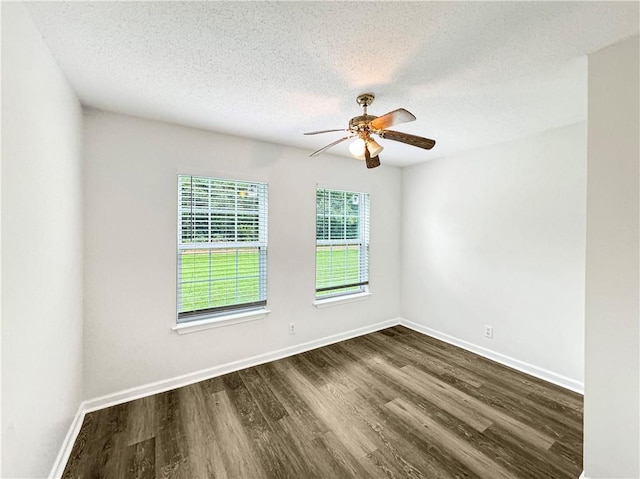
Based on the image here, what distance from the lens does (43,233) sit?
1.41 meters

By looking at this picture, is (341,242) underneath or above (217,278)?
above

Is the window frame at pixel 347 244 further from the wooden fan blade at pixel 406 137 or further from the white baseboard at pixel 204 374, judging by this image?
the wooden fan blade at pixel 406 137

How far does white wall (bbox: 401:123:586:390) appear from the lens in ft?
8.34

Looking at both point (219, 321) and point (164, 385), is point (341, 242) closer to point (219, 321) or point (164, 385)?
point (219, 321)

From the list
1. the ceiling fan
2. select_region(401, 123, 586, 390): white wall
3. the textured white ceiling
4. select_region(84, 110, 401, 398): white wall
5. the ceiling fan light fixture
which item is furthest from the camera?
select_region(401, 123, 586, 390): white wall

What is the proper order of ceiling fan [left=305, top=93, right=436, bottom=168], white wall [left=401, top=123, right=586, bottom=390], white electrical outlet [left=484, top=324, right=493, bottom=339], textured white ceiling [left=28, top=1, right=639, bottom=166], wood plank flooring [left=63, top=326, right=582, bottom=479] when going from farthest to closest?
white electrical outlet [left=484, top=324, right=493, bottom=339] → white wall [left=401, top=123, right=586, bottom=390] → ceiling fan [left=305, top=93, right=436, bottom=168] → wood plank flooring [left=63, top=326, right=582, bottom=479] → textured white ceiling [left=28, top=1, right=639, bottom=166]

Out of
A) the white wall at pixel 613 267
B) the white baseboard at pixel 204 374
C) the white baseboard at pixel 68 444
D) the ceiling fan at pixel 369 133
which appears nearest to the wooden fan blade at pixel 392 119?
the ceiling fan at pixel 369 133

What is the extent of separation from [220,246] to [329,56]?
1.99m

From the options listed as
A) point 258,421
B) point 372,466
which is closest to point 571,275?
point 372,466

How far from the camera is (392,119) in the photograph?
5.46ft

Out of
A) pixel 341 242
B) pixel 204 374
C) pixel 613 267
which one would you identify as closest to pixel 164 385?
pixel 204 374

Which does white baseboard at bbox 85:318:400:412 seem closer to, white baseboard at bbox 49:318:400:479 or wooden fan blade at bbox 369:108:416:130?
white baseboard at bbox 49:318:400:479

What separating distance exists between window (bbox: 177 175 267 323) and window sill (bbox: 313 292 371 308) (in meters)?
0.75

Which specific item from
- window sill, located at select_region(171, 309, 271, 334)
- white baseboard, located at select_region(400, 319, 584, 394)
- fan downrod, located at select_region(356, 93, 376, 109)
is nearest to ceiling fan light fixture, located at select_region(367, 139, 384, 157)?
fan downrod, located at select_region(356, 93, 376, 109)
